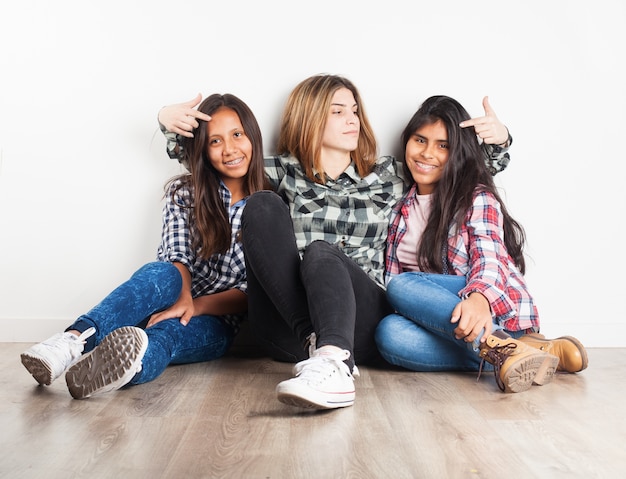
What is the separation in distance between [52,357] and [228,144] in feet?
2.79

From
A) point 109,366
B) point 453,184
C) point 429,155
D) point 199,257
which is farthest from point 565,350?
point 109,366

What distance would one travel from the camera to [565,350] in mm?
2020

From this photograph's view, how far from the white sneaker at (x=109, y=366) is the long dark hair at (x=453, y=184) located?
0.92 m

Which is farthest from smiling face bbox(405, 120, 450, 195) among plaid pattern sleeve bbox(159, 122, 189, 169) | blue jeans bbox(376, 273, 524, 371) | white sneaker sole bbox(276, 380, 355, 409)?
white sneaker sole bbox(276, 380, 355, 409)

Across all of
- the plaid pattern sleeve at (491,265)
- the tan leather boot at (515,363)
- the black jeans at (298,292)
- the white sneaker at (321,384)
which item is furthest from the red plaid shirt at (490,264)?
the white sneaker at (321,384)

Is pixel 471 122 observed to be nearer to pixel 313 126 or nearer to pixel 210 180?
pixel 313 126

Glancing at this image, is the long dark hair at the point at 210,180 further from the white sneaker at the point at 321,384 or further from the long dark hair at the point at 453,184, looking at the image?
the white sneaker at the point at 321,384

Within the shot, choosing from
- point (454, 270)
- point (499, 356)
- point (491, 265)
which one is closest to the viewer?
point (499, 356)

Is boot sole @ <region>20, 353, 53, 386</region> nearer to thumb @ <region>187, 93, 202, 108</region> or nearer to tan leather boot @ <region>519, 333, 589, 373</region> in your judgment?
thumb @ <region>187, 93, 202, 108</region>

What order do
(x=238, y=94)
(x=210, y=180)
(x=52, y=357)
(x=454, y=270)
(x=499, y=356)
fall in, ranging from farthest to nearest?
(x=238, y=94) → (x=210, y=180) → (x=454, y=270) → (x=499, y=356) → (x=52, y=357)

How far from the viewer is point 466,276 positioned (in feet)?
6.75

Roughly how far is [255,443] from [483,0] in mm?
1742

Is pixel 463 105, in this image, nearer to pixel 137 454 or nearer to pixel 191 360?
pixel 191 360

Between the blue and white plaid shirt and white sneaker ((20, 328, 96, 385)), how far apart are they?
517mm
